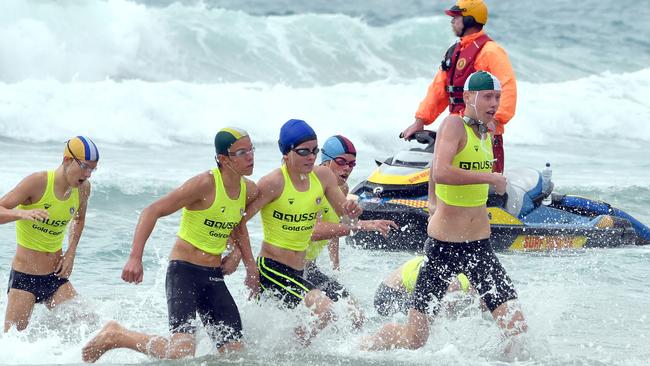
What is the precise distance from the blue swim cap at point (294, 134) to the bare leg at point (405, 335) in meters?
1.28

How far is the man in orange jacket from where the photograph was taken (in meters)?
9.43

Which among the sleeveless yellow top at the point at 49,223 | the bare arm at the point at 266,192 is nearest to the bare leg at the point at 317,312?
the bare arm at the point at 266,192

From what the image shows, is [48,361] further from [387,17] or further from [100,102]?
[387,17]

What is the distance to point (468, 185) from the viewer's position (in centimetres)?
676

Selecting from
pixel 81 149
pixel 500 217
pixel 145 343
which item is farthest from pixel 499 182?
pixel 500 217

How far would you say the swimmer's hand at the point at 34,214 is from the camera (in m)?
6.64

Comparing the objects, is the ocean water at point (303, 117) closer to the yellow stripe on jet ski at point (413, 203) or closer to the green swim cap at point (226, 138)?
the yellow stripe on jet ski at point (413, 203)

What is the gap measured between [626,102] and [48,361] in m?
20.0

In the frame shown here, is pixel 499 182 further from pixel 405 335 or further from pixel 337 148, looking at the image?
pixel 337 148

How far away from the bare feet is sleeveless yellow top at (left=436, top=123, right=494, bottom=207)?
2153 millimetres

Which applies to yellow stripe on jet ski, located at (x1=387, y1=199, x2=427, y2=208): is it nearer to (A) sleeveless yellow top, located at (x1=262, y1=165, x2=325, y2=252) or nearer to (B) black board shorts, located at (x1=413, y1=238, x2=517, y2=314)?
(A) sleeveless yellow top, located at (x1=262, y1=165, x2=325, y2=252)

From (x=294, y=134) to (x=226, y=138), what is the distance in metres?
0.48

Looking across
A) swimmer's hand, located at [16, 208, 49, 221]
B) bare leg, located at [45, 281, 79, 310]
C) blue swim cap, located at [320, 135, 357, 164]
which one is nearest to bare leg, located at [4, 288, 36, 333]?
bare leg, located at [45, 281, 79, 310]

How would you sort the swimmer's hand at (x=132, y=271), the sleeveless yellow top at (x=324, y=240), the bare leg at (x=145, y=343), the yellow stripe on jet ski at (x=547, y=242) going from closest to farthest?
1. the swimmer's hand at (x=132, y=271)
2. the bare leg at (x=145, y=343)
3. the sleeveless yellow top at (x=324, y=240)
4. the yellow stripe on jet ski at (x=547, y=242)
